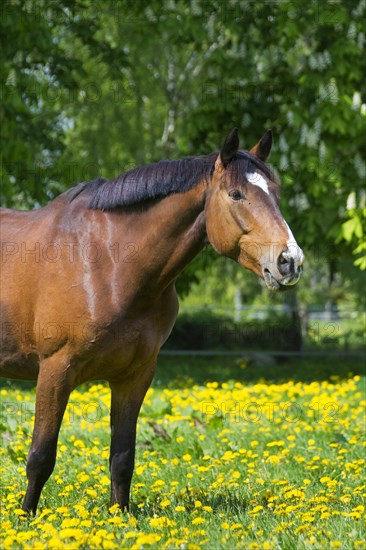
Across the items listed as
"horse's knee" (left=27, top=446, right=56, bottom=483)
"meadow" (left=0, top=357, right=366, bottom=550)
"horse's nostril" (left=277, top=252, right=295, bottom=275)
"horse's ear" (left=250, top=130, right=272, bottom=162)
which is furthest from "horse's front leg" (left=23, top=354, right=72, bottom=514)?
"horse's ear" (left=250, top=130, right=272, bottom=162)

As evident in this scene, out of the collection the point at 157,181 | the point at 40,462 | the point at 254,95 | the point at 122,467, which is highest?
the point at 157,181

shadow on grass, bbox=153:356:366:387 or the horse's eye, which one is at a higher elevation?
the horse's eye

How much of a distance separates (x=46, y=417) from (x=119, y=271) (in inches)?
37.3

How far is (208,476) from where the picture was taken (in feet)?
19.2

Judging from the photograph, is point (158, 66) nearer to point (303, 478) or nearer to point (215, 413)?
point (215, 413)

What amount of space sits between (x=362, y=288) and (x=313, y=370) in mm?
2547

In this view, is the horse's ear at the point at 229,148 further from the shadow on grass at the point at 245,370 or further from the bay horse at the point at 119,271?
the shadow on grass at the point at 245,370

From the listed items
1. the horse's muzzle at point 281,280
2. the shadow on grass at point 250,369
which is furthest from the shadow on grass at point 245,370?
the horse's muzzle at point 281,280

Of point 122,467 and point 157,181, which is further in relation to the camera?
point 122,467

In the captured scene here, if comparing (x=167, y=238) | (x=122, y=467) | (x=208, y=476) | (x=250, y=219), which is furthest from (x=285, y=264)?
(x=208, y=476)

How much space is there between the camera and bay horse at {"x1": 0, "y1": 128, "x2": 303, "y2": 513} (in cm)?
435

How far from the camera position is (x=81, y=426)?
25.2 ft

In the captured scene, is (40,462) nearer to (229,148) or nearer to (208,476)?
(208,476)

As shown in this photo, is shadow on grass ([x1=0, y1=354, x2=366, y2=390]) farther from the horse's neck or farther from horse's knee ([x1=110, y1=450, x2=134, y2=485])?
the horse's neck
